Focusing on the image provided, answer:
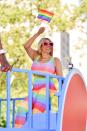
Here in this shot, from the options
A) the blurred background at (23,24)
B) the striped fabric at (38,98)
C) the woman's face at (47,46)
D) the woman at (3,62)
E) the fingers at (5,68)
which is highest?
the blurred background at (23,24)

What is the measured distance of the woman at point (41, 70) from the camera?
5285mm

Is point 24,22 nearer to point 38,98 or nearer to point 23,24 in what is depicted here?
point 23,24

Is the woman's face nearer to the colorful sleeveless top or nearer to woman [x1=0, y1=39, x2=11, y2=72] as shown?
the colorful sleeveless top

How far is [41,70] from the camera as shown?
18.1 ft

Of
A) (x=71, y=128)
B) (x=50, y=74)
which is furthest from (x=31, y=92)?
(x=71, y=128)

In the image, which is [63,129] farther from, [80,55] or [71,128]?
[80,55]

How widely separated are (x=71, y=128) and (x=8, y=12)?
802 cm

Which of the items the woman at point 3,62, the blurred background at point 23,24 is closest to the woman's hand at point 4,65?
the woman at point 3,62

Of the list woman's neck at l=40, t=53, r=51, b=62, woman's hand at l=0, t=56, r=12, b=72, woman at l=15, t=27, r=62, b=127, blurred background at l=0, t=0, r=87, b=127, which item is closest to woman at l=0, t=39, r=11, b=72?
woman's hand at l=0, t=56, r=12, b=72

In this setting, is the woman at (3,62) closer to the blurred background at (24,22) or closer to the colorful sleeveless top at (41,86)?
the colorful sleeveless top at (41,86)

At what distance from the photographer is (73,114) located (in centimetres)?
545

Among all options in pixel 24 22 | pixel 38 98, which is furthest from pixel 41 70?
pixel 24 22

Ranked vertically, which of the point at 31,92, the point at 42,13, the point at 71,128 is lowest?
the point at 71,128

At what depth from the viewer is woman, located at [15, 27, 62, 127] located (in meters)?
5.29
